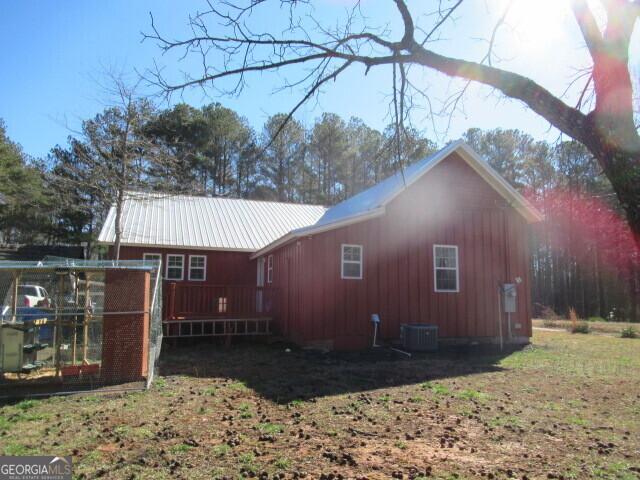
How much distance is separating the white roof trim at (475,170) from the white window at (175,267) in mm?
4019

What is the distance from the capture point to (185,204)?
2031 centimetres

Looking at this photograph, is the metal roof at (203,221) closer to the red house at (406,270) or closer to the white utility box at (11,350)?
the red house at (406,270)

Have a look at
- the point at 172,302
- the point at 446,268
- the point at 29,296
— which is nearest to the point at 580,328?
the point at 446,268

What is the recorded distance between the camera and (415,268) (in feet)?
42.0

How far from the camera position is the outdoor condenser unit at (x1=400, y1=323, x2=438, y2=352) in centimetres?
1170

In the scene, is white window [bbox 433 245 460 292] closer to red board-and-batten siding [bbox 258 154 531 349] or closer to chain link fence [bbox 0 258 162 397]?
red board-and-batten siding [bbox 258 154 531 349]

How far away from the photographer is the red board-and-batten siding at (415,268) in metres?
11.7

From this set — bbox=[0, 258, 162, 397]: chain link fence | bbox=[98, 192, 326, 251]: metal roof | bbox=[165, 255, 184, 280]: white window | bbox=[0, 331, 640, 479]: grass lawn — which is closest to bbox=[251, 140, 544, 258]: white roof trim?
bbox=[98, 192, 326, 251]: metal roof

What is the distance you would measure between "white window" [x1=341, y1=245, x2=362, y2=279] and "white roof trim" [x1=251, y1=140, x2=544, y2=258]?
28.3 inches

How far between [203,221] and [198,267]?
8.64 ft

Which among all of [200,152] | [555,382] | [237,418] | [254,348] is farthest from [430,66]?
[200,152]

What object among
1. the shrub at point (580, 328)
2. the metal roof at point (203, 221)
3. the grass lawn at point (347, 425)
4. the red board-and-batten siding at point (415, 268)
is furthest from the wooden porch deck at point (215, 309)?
the shrub at point (580, 328)

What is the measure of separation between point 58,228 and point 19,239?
26.4ft

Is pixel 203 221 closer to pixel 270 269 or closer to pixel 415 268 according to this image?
pixel 270 269
